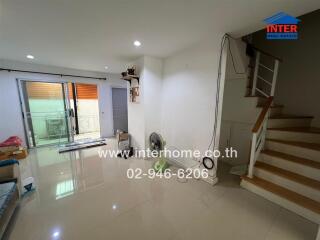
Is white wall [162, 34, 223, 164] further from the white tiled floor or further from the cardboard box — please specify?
the cardboard box

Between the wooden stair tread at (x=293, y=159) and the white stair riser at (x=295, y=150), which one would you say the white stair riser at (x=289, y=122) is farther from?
the wooden stair tread at (x=293, y=159)

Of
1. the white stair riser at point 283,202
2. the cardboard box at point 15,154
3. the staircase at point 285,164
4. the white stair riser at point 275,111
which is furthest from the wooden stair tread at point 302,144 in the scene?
the cardboard box at point 15,154

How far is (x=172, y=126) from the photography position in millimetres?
3266

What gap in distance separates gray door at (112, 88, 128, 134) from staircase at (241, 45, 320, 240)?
4.35 meters

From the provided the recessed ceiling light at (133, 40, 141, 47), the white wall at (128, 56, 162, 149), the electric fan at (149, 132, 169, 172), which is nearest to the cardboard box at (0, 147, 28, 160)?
the white wall at (128, 56, 162, 149)

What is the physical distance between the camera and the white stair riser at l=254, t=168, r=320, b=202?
181 centimetres

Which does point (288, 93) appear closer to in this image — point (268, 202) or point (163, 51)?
point (268, 202)

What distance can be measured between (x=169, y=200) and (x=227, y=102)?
2357 millimetres

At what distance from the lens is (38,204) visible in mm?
1943

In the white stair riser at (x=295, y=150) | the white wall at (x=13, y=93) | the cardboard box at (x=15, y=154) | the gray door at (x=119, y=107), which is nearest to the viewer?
the white stair riser at (x=295, y=150)

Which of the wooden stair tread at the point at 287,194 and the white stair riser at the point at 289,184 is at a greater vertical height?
the white stair riser at the point at 289,184

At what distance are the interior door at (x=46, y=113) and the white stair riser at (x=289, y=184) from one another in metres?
5.25

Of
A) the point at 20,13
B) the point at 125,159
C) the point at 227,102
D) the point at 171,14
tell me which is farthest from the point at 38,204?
the point at 227,102

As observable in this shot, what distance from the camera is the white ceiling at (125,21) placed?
1.47 m
